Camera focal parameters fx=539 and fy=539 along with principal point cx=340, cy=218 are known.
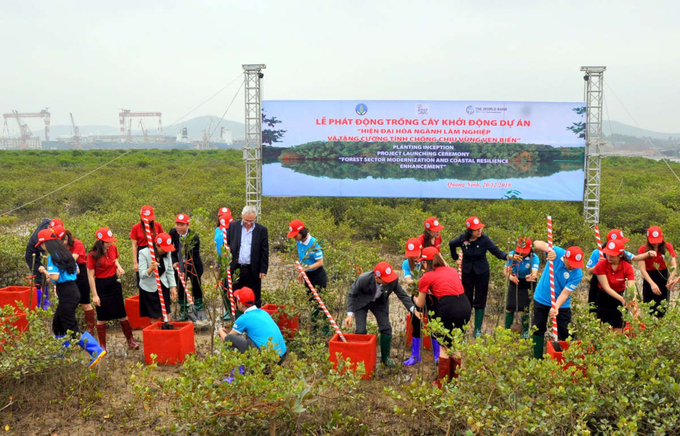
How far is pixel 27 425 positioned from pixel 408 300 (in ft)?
11.7

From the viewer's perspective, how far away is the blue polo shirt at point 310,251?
607cm

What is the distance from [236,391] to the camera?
3607 mm

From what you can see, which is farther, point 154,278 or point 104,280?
point 154,278

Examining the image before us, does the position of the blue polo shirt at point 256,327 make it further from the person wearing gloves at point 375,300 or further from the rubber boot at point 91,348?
the rubber boot at point 91,348

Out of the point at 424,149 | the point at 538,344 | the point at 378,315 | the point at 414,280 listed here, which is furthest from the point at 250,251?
the point at 424,149

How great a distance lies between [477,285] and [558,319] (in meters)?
1.25

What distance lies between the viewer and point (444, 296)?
4852mm

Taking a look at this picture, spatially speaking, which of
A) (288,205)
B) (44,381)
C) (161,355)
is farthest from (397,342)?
(288,205)

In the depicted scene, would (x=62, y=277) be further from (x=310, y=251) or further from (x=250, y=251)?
(x=310, y=251)

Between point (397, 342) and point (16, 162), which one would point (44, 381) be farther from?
point (16, 162)

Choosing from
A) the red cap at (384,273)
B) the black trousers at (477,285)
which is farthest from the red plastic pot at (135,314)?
the black trousers at (477,285)

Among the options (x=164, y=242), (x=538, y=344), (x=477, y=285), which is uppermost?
(x=164, y=242)

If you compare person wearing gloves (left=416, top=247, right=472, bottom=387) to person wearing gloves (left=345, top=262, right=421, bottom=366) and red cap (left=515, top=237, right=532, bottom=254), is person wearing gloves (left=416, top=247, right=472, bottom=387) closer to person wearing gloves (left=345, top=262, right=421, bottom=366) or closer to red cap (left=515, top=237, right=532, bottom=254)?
person wearing gloves (left=345, top=262, right=421, bottom=366)

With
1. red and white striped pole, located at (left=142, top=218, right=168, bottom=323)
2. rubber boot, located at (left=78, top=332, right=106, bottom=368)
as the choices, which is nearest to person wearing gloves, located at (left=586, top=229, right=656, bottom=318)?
red and white striped pole, located at (left=142, top=218, right=168, bottom=323)
